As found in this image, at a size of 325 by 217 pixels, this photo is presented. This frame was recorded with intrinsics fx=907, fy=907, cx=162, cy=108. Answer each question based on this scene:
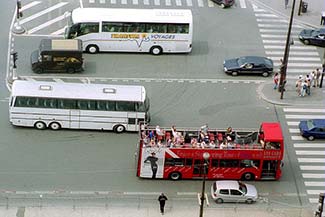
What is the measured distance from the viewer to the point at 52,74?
235 ft

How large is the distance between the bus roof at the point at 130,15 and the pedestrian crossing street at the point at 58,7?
354 cm

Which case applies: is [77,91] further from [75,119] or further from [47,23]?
[47,23]

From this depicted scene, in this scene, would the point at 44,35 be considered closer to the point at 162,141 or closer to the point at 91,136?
the point at 91,136

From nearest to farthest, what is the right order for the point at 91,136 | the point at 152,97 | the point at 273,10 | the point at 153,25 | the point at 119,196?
the point at 119,196
the point at 91,136
the point at 152,97
the point at 153,25
the point at 273,10

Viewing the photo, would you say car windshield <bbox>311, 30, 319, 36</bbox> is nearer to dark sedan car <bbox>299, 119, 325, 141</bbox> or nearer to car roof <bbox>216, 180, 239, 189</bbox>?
dark sedan car <bbox>299, 119, 325, 141</bbox>

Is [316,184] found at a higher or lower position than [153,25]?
lower

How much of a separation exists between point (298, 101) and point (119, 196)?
18.3 m

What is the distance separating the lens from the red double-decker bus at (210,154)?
59469mm

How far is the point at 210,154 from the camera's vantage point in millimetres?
59500

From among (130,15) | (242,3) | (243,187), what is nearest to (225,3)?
(242,3)

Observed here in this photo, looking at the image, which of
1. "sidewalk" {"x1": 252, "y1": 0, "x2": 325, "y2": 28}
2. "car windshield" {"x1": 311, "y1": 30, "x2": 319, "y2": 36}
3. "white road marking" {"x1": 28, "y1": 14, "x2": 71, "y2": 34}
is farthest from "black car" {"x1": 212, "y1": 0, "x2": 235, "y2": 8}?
"white road marking" {"x1": 28, "y1": 14, "x2": 71, "y2": 34}

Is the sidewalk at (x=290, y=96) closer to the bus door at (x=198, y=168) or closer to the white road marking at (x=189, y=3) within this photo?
the bus door at (x=198, y=168)

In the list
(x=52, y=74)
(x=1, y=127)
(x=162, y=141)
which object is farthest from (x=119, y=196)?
(x=52, y=74)

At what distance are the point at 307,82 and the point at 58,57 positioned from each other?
63.8ft
